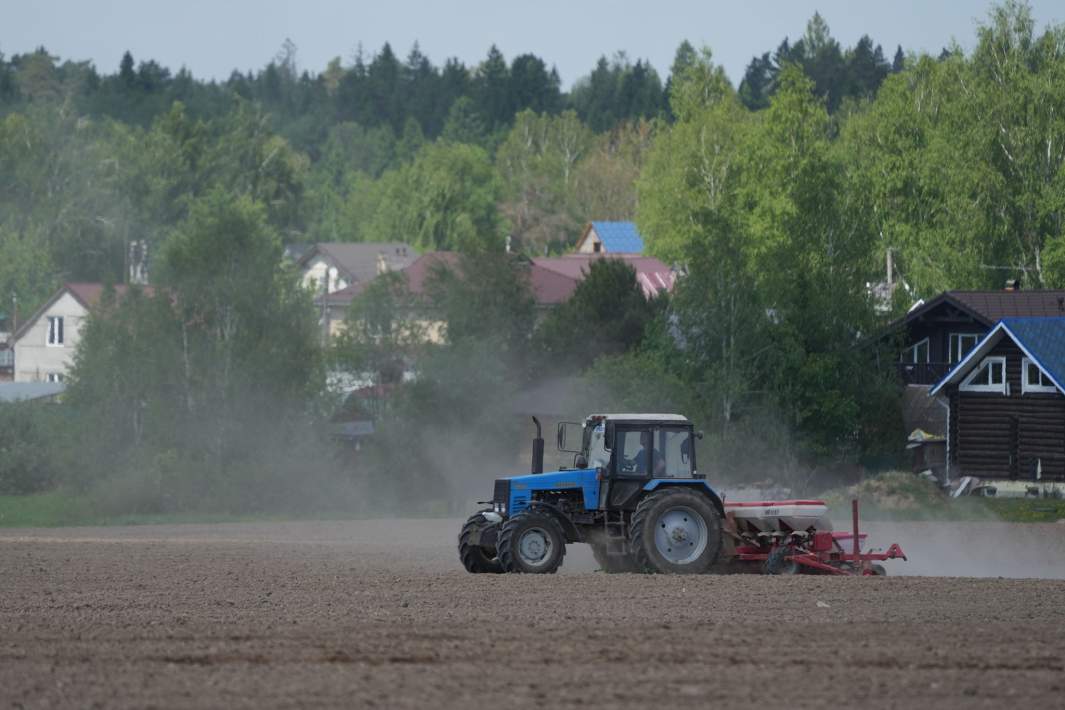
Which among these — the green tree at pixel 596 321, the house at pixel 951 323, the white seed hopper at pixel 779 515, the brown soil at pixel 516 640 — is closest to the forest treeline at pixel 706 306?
the green tree at pixel 596 321

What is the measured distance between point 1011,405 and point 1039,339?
2.15 meters

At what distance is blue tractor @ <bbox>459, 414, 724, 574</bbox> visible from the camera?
20625 millimetres

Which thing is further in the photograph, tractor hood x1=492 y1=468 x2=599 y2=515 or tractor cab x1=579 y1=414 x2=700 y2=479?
tractor hood x1=492 y1=468 x2=599 y2=515

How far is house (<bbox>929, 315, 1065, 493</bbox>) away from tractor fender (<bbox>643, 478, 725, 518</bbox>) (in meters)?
25.5

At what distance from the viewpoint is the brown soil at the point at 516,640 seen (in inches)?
464

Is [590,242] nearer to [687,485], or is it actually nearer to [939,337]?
[939,337]

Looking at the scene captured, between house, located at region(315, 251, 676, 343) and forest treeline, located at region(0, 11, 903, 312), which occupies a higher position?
forest treeline, located at region(0, 11, 903, 312)

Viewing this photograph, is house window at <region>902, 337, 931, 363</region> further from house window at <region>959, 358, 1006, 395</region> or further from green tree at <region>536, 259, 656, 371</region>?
green tree at <region>536, 259, 656, 371</region>

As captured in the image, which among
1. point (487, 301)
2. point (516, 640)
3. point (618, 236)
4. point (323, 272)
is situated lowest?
point (516, 640)

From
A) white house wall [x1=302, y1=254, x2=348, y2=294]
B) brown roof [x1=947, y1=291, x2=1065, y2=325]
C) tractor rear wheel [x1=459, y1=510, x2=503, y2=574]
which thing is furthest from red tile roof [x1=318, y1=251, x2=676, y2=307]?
tractor rear wheel [x1=459, y1=510, x2=503, y2=574]

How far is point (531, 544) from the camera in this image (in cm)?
2077

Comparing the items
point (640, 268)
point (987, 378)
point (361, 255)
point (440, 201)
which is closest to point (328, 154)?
point (440, 201)


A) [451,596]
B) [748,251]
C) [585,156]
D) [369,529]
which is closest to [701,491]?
[451,596]

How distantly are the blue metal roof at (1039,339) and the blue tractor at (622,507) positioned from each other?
84.6 ft
